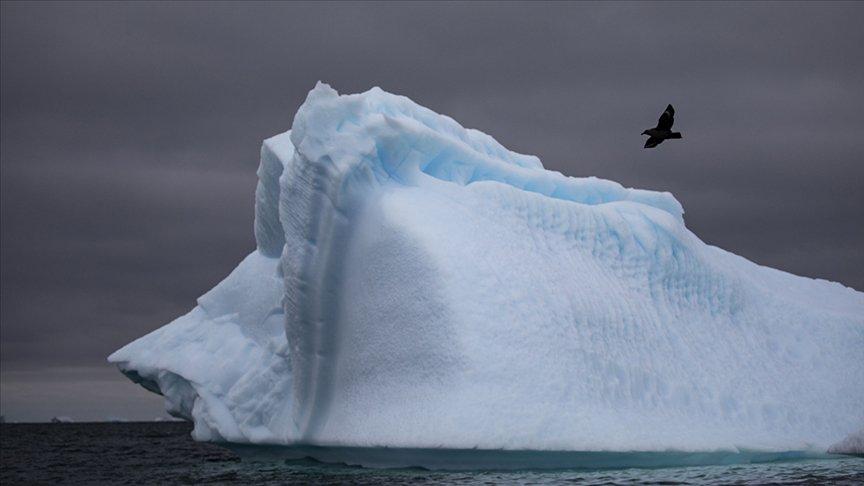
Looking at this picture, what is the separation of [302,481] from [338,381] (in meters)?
1.70

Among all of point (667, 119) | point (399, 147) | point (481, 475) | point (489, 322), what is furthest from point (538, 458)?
point (399, 147)

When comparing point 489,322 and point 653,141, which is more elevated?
point 653,141

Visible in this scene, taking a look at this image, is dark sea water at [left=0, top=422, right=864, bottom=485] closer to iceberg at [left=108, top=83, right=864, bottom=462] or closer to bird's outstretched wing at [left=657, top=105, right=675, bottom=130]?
iceberg at [left=108, top=83, right=864, bottom=462]

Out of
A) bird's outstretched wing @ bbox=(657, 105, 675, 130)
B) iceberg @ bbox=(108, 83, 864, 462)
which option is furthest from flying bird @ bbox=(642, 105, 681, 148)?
iceberg @ bbox=(108, 83, 864, 462)

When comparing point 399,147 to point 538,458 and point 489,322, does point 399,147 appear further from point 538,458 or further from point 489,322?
point 538,458

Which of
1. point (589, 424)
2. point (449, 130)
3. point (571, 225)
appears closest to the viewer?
point (589, 424)

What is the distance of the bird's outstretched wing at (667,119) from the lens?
14180mm

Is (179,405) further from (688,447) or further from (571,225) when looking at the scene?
(688,447)

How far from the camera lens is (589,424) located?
12.9 meters

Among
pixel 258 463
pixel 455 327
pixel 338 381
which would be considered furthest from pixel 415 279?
pixel 258 463

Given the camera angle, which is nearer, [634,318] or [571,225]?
[634,318]

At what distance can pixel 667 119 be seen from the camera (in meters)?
14.2

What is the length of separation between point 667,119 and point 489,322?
12.4 ft

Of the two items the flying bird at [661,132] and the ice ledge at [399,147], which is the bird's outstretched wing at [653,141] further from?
the ice ledge at [399,147]
